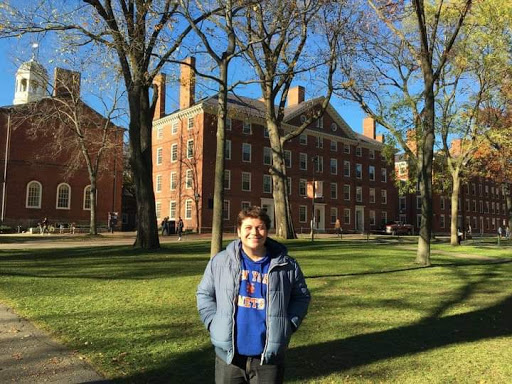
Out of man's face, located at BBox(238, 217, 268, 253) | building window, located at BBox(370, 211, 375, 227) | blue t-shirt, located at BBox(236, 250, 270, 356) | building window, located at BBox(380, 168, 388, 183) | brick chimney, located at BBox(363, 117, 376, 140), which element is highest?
brick chimney, located at BBox(363, 117, 376, 140)

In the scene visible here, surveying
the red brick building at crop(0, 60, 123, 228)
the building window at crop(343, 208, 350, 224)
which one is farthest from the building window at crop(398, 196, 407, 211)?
the red brick building at crop(0, 60, 123, 228)

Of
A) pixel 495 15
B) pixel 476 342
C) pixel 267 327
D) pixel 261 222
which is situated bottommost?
pixel 476 342

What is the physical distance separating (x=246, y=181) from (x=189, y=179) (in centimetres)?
606

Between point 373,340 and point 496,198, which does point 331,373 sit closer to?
point 373,340

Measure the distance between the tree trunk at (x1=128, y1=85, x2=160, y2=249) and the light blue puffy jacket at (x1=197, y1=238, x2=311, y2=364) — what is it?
602 inches

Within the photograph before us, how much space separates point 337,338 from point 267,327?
3253mm

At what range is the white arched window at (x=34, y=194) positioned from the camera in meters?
41.9

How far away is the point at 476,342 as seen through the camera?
5875 millimetres

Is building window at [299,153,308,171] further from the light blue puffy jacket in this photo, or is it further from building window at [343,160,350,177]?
the light blue puffy jacket

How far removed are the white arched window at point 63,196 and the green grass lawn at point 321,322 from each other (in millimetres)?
32997

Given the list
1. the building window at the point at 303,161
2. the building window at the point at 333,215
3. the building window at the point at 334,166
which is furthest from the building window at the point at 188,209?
the building window at the point at 334,166

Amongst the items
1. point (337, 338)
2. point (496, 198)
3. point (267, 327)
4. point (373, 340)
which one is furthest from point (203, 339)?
point (496, 198)

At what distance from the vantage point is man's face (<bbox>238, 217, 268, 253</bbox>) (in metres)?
3.01

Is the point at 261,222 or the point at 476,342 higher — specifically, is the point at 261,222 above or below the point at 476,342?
above
